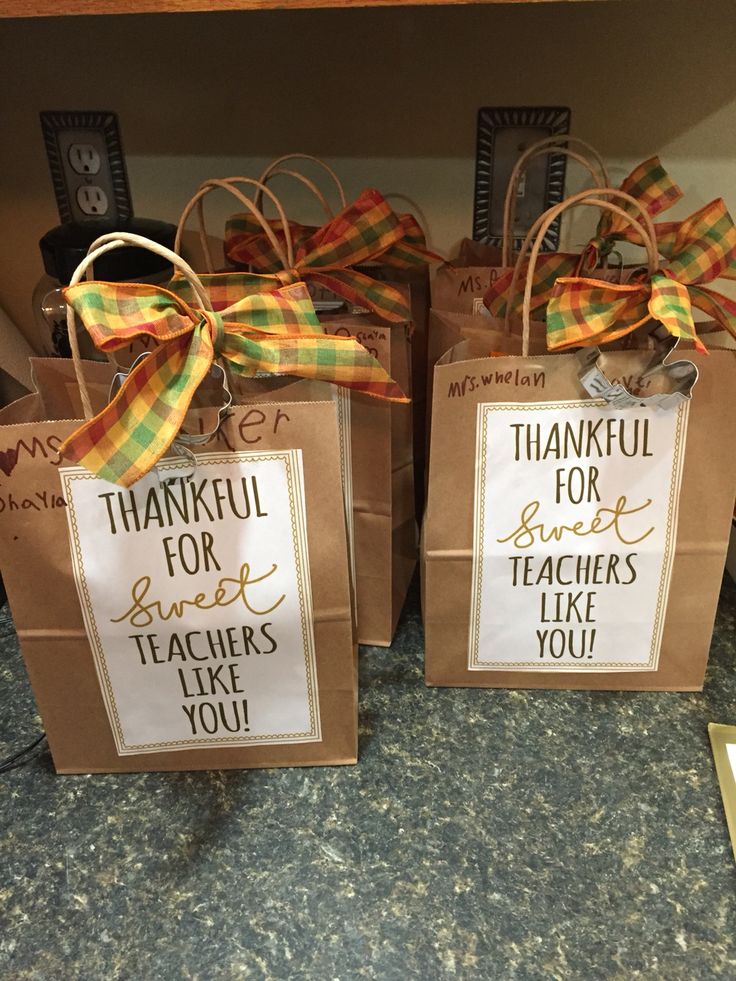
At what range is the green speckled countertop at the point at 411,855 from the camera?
1.86 ft

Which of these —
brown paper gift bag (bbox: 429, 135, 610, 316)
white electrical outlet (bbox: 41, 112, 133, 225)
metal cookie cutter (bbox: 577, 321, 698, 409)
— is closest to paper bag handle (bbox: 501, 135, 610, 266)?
brown paper gift bag (bbox: 429, 135, 610, 316)

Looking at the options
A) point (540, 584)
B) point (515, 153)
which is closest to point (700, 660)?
point (540, 584)

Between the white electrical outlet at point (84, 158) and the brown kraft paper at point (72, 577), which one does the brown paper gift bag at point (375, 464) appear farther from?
the white electrical outlet at point (84, 158)

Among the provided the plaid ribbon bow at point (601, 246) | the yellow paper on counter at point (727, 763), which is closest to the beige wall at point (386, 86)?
the plaid ribbon bow at point (601, 246)

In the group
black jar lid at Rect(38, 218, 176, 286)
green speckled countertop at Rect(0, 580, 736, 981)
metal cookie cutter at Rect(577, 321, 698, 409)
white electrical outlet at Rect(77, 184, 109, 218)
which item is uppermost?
white electrical outlet at Rect(77, 184, 109, 218)

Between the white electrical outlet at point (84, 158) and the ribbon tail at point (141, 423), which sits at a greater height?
the white electrical outlet at point (84, 158)

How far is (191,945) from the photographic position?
1.89 feet

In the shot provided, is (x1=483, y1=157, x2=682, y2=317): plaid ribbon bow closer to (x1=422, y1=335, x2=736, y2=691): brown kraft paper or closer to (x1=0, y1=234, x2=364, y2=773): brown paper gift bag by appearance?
(x1=422, y1=335, x2=736, y2=691): brown kraft paper

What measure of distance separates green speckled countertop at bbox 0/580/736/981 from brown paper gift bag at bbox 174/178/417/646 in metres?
0.11

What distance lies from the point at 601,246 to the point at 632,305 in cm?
19

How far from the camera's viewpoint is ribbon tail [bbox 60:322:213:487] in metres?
0.54

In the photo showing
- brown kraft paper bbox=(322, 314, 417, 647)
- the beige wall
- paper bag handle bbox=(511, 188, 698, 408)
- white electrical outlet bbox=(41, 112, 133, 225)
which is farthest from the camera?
white electrical outlet bbox=(41, 112, 133, 225)

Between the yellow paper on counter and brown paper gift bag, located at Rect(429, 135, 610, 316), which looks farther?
brown paper gift bag, located at Rect(429, 135, 610, 316)

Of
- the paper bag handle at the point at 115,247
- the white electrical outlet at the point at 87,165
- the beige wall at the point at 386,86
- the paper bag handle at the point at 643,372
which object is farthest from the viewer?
the white electrical outlet at the point at 87,165
